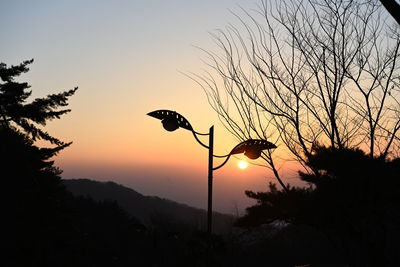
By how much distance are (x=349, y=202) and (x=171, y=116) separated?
3.10 metres

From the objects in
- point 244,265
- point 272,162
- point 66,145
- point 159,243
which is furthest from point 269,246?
point 272,162

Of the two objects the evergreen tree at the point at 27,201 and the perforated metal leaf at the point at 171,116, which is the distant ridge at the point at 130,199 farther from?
the perforated metal leaf at the point at 171,116

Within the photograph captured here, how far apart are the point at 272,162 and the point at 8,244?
10.8 m

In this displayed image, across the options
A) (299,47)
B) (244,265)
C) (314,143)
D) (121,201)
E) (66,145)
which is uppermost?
(121,201)

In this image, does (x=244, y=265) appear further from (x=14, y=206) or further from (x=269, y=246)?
(x=14, y=206)

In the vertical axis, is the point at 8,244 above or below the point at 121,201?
below

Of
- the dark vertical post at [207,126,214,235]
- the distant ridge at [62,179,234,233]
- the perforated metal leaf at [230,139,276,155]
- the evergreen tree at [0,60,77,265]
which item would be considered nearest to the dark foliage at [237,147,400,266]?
the perforated metal leaf at [230,139,276,155]

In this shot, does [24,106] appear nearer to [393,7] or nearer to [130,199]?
[393,7]

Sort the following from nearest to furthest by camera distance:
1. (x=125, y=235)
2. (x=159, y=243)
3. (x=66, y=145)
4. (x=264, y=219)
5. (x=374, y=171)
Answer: (x=374, y=171), (x=264, y=219), (x=66, y=145), (x=159, y=243), (x=125, y=235)

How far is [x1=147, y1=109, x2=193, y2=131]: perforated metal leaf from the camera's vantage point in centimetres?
640

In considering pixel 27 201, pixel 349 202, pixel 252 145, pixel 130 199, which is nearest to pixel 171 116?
pixel 252 145

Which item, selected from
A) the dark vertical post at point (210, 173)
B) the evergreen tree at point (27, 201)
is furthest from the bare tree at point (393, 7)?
the evergreen tree at point (27, 201)

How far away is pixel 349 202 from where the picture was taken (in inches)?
273

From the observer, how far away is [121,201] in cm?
12444
